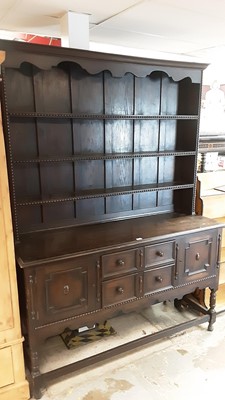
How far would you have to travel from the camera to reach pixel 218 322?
9.40 ft

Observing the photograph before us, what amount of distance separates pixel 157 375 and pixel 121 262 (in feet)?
2.77

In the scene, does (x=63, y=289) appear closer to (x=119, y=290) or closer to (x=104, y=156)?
(x=119, y=290)

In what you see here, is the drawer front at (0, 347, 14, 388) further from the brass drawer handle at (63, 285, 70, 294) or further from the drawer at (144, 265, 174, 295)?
the drawer at (144, 265, 174, 295)

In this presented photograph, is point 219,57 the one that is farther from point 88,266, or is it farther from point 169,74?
point 88,266

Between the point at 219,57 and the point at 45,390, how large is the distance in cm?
358

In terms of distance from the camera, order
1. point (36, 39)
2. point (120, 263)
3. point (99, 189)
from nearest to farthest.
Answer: point (120, 263)
point (99, 189)
point (36, 39)

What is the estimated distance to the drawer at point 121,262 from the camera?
2178 millimetres

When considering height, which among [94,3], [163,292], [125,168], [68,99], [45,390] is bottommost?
[45,390]

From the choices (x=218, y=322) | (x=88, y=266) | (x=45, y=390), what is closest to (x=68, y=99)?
(x=88, y=266)

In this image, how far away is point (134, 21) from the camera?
2.33 meters

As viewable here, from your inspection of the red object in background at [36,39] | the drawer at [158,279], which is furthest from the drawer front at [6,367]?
the red object in background at [36,39]

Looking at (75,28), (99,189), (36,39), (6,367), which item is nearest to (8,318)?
(6,367)

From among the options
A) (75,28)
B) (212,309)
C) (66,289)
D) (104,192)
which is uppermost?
(75,28)

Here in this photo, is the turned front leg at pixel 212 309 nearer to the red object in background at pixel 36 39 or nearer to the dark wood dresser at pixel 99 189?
the dark wood dresser at pixel 99 189
